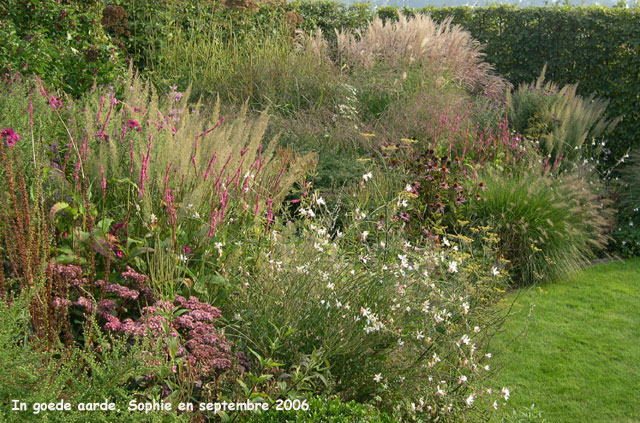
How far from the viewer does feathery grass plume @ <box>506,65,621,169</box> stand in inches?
294

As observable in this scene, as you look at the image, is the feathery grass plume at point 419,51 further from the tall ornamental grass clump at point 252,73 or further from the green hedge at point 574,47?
the green hedge at point 574,47

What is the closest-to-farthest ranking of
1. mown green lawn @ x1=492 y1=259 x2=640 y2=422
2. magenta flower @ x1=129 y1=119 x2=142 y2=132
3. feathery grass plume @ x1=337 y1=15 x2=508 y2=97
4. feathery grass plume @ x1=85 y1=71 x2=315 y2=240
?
feathery grass plume @ x1=85 y1=71 x2=315 y2=240, magenta flower @ x1=129 y1=119 x2=142 y2=132, mown green lawn @ x1=492 y1=259 x2=640 y2=422, feathery grass plume @ x1=337 y1=15 x2=508 y2=97

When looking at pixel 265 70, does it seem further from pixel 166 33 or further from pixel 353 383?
pixel 353 383

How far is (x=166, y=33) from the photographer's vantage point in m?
9.28

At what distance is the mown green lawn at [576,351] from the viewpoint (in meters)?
3.81

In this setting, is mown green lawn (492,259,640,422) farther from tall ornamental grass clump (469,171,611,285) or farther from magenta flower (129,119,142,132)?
magenta flower (129,119,142,132)

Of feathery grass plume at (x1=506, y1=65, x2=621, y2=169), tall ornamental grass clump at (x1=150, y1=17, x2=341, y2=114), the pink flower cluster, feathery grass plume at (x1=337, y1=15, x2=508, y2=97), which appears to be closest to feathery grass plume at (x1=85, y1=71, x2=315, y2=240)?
the pink flower cluster

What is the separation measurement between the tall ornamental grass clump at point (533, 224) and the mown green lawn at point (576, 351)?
236 mm

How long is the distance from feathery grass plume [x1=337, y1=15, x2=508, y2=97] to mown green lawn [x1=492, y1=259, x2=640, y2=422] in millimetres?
4401

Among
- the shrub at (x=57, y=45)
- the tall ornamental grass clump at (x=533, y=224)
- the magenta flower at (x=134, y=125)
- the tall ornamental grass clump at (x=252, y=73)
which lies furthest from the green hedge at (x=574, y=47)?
the magenta flower at (x=134, y=125)

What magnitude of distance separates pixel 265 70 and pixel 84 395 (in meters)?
6.65

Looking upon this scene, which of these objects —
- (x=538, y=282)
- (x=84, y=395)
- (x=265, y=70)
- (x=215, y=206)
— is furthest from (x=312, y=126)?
(x=84, y=395)

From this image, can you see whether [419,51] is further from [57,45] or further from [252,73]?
[57,45]

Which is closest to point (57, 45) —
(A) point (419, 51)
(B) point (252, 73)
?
(B) point (252, 73)
